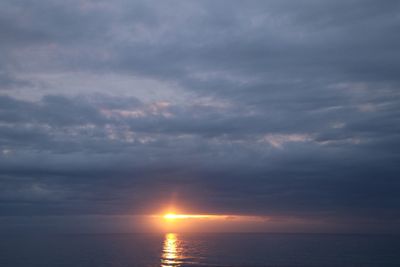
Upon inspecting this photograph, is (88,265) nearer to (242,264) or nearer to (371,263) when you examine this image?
(242,264)

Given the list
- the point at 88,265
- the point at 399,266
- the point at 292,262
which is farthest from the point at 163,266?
the point at 399,266

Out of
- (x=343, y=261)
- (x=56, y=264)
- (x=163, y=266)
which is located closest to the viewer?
(x=163, y=266)

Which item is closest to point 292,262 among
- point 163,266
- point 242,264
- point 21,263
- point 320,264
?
point 320,264

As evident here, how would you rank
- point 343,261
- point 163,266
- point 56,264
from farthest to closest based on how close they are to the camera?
point 343,261 < point 56,264 < point 163,266

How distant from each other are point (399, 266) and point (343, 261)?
19.4 m

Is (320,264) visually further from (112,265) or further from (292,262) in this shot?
(112,265)

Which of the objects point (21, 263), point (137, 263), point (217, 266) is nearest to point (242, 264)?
point (217, 266)

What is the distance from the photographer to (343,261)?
472 ft

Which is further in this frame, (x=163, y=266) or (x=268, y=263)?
(x=268, y=263)

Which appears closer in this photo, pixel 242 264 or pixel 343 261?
pixel 242 264

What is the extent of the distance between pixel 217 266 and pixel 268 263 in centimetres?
1966

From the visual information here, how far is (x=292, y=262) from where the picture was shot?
456 feet

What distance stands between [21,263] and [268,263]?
8775 centimetres

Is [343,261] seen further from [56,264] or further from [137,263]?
[56,264]
